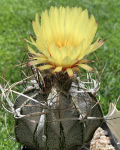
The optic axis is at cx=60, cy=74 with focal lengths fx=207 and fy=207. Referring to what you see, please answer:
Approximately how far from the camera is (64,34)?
58cm

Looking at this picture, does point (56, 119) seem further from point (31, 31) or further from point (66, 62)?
point (31, 31)

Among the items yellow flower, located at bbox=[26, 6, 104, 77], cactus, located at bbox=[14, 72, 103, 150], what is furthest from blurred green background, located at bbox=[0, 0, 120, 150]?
Result: yellow flower, located at bbox=[26, 6, 104, 77]

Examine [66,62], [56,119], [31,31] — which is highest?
[31,31]

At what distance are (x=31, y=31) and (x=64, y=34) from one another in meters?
1.61

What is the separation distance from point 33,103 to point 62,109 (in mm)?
110

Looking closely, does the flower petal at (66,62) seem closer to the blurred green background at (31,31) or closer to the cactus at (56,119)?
the cactus at (56,119)

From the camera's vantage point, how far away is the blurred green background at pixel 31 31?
1.50 meters

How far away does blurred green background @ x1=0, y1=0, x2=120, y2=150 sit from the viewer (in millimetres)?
1496

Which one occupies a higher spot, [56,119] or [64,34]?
[64,34]

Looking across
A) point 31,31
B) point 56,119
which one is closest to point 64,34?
point 56,119

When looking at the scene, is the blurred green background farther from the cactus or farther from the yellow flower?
the yellow flower

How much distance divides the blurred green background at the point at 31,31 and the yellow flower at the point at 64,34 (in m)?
0.69

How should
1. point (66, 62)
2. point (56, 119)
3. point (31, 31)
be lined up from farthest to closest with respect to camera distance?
1. point (31, 31)
2. point (56, 119)
3. point (66, 62)

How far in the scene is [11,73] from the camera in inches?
64.1
